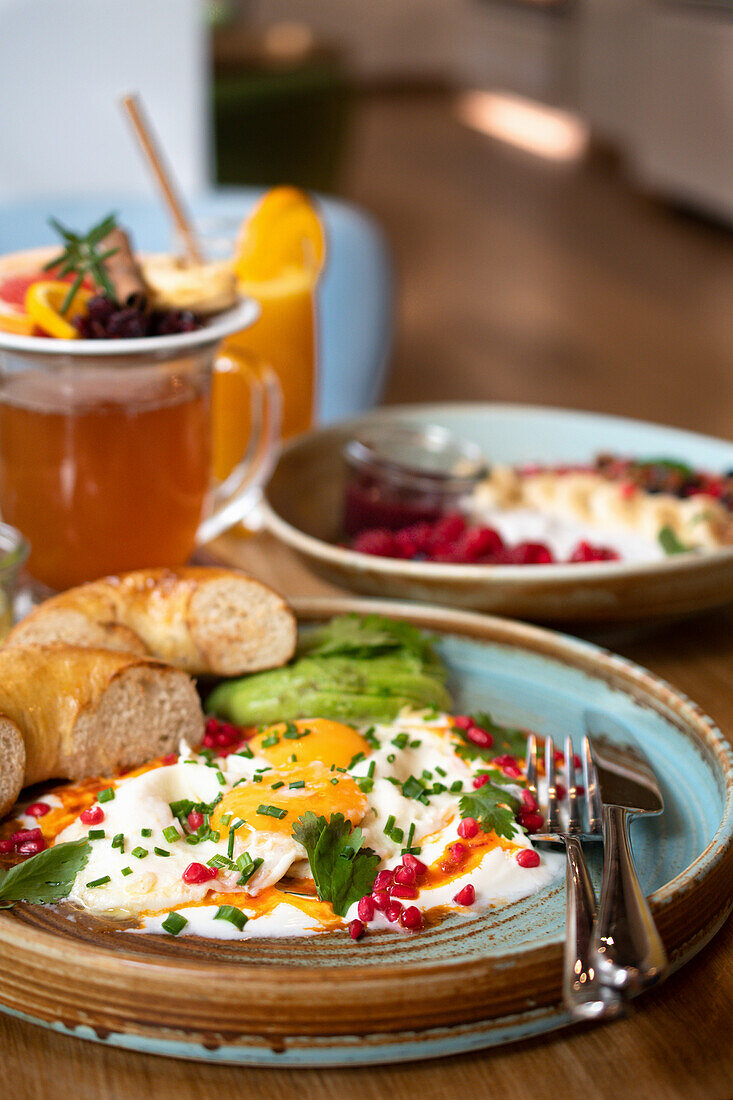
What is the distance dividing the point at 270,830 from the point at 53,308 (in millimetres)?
626

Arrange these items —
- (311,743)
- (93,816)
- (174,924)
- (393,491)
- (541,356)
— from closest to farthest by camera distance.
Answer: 1. (174,924)
2. (93,816)
3. (311,743)
4. (393,491)
5. (541,356)

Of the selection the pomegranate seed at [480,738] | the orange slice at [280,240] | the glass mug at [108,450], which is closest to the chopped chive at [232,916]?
the pomegranate seed at [480,738]

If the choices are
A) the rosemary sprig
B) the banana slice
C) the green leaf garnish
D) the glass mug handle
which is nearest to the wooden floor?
the green leaf garnish

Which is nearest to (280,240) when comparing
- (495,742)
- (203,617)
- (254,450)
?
(254,450)

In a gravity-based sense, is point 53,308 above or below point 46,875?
above

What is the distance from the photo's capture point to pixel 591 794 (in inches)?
40.4

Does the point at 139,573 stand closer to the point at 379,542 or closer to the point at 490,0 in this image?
the point at 379,542

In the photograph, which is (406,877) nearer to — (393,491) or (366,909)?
(366,909)

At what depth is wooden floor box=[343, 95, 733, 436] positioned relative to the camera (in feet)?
14.8

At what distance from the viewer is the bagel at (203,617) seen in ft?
4.00

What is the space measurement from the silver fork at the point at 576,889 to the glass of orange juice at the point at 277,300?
0.79m

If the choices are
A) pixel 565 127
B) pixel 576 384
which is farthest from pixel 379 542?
pixel 565 127

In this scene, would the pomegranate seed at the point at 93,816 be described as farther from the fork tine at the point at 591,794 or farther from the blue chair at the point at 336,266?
the blue chair at the point at 336,266

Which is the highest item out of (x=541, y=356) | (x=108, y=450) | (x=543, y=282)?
(x=108, y=450)
